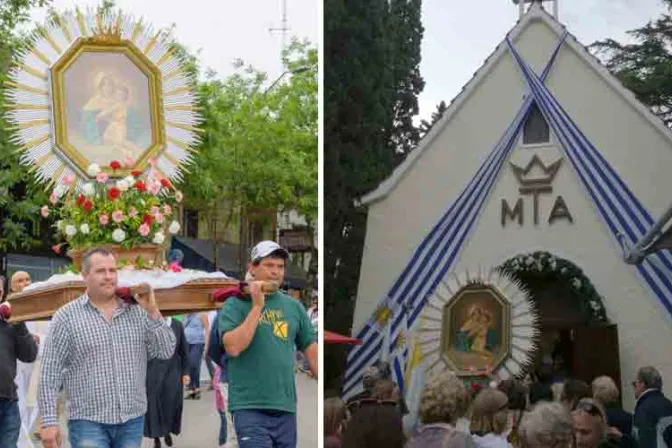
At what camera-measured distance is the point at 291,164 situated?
206 inches

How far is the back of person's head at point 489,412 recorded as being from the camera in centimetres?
346

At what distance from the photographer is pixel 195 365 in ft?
17.8

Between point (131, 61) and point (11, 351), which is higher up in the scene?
point (131, 61)

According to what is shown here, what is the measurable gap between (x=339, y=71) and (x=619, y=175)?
0.94 m

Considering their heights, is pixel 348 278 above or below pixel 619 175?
below

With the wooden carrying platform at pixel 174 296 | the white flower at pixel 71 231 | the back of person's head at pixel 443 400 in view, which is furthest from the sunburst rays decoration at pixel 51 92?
the back of person's head at pixel 443 400

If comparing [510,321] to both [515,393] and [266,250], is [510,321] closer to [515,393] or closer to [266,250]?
[515,393]

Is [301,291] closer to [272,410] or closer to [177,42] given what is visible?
[272,410]

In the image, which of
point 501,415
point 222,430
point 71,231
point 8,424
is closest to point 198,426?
point 222,430

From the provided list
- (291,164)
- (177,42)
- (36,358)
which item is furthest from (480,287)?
(36,358)

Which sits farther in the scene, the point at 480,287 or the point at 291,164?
the point at 291,164

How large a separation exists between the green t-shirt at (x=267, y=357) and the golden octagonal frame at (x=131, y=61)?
126 cm

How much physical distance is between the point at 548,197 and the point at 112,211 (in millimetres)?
2209

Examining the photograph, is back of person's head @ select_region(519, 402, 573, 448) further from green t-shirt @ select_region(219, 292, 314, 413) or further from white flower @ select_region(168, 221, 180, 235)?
white flower @ select_region(168, 221, 180, 235)
